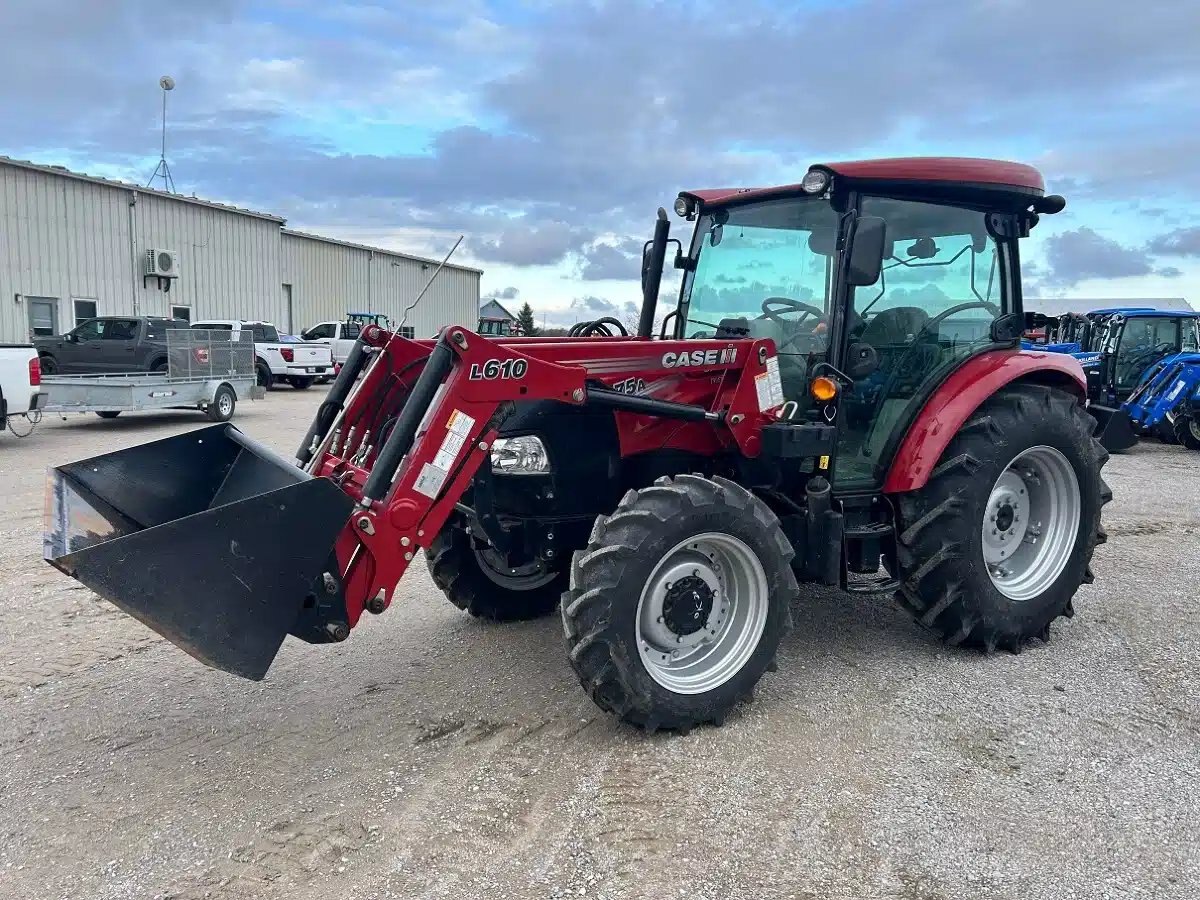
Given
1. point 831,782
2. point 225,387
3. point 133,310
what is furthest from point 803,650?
point 133,310

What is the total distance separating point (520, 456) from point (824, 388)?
4.79 ft

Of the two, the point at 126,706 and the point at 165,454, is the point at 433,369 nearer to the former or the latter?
the point at 165,454

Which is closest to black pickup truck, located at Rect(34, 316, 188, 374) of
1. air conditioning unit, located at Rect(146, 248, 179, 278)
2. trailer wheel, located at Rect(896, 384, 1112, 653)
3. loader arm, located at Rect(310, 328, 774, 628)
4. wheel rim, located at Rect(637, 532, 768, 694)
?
air conditioning unit, located at Rect(146, 248, 179, 278)

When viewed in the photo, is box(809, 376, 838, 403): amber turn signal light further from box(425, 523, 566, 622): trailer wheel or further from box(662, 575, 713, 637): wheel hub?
box(425, 523, 566, 622): trailer wheel

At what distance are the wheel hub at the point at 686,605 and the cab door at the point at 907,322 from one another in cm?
110

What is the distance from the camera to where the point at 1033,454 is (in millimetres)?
4965

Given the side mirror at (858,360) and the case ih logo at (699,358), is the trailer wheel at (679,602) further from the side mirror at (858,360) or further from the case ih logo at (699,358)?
the side mirror at (858,360)

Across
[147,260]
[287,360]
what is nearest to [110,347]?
[287,360]

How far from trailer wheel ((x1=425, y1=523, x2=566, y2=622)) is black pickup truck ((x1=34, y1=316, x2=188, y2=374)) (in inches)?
623

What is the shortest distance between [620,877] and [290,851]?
1073mm

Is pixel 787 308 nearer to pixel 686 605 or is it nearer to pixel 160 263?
pixel 686 605

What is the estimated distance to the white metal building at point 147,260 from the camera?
21.8m

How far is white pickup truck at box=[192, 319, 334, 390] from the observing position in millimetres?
23156

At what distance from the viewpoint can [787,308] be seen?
475 cm
